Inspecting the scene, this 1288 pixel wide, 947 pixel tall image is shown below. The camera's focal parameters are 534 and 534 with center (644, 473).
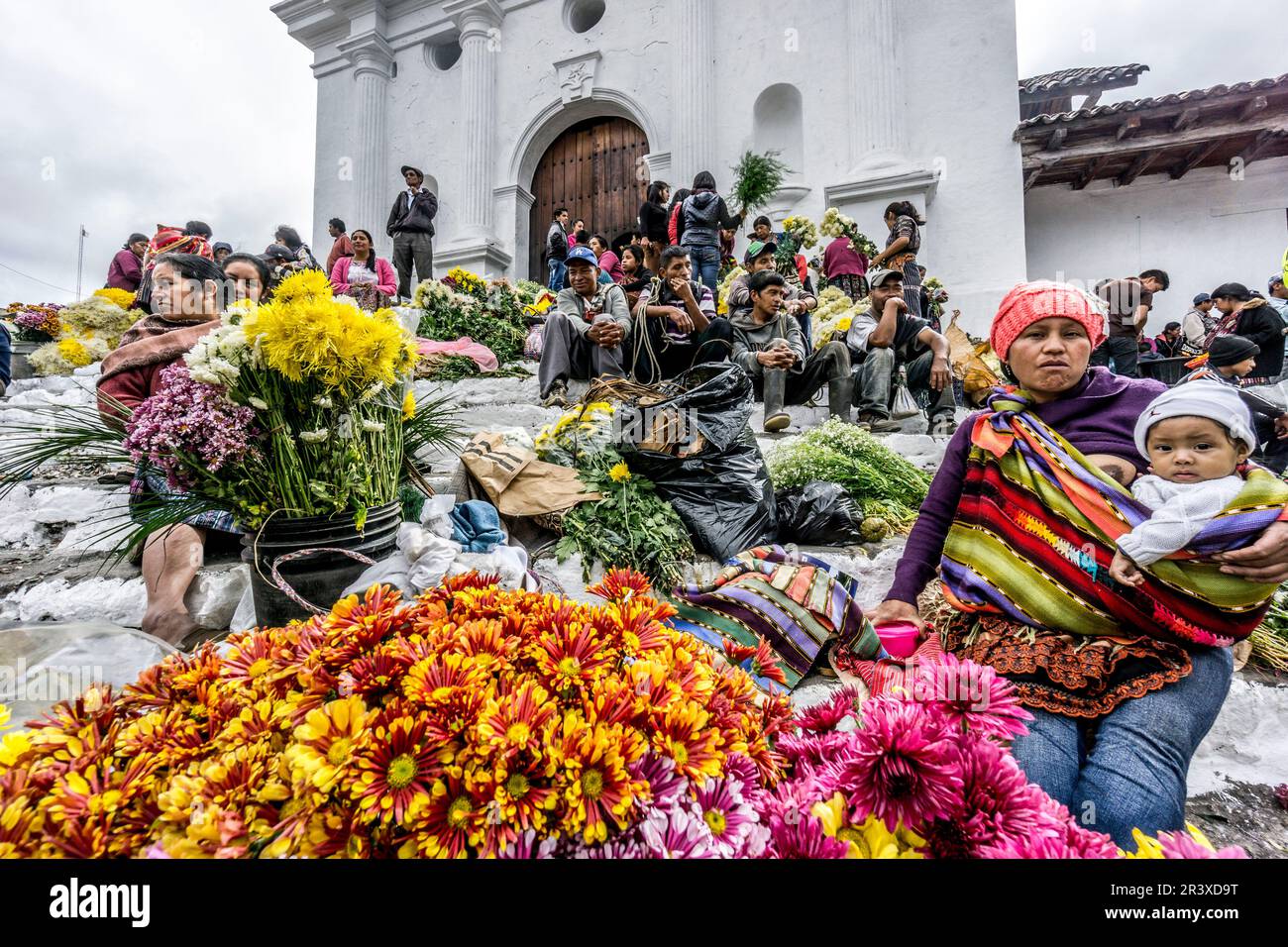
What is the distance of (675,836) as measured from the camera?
494 mm

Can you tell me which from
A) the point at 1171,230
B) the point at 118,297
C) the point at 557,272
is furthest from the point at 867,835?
the point at 1171,230

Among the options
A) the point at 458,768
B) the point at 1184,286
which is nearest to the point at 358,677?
the point at 458,768

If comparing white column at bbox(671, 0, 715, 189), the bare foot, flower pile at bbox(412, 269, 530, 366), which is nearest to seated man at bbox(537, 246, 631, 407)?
flower pile at bbox(412, 269, 530, 366)

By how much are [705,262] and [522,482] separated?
15.2ft

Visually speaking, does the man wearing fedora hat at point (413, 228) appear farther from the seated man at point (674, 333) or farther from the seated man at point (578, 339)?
the seated man at point (674, 333)

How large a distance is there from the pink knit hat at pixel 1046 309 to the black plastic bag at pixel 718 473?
146 centimetres

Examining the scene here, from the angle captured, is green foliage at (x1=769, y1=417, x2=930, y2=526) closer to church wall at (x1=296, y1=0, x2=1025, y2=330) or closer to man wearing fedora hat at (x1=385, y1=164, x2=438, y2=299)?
church wall at (x1=296, y1=0, x2=1025, y2=330)

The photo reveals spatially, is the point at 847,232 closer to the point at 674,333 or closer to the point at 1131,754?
the point at 674,333

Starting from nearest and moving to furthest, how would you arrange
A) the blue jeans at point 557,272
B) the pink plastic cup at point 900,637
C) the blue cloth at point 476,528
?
the pink plastic cup at point 900,637
the blue cloth at point 476,528
the blue jeans at point 557,272

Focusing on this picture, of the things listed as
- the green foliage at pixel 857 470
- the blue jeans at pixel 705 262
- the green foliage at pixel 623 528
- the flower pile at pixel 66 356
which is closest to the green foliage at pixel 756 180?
the blue jeans at pixel 705 262

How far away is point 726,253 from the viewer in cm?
796

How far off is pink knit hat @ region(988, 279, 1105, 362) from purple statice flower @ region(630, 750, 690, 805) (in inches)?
53.3

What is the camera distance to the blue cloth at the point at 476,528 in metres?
2.22
